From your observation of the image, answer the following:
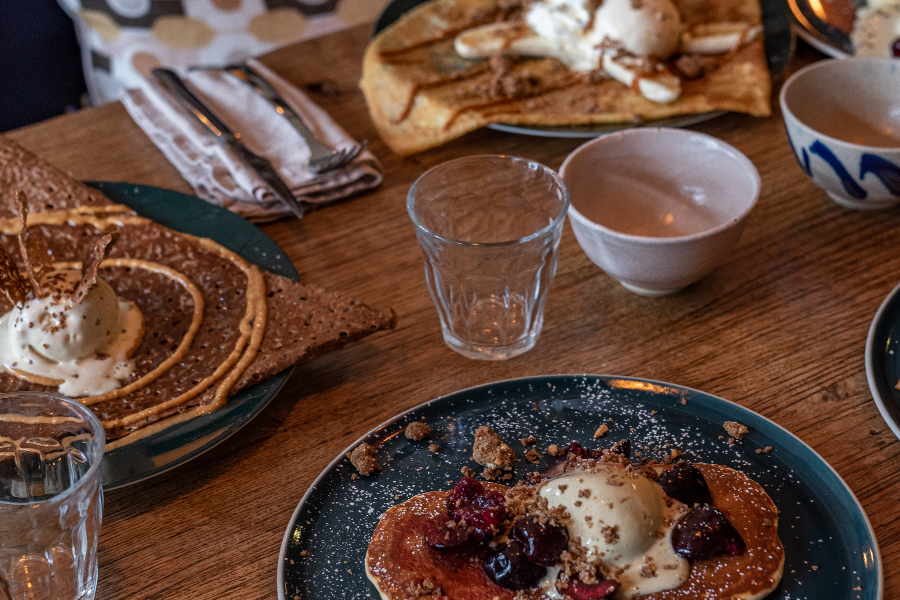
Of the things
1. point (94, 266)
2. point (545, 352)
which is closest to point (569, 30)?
point (545, 352)

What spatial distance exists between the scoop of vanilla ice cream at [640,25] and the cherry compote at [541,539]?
3.16 ft

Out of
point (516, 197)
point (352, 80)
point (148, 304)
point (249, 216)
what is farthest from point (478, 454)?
point (352, 80)

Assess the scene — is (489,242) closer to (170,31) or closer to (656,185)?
(656,185)

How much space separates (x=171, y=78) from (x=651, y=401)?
106 centimetres

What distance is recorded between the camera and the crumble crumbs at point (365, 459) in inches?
31.3

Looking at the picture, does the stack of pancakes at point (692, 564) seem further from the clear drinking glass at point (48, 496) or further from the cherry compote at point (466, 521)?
the clear drinking glass at point (48, 496)

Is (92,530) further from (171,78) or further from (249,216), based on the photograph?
(171,78)

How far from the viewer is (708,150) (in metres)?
1.09

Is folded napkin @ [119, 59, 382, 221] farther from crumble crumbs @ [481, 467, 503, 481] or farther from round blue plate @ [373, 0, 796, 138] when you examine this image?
crumble crumbs @ [481, 467, 503, 481]

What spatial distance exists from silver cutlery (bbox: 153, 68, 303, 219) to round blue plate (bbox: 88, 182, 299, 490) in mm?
92

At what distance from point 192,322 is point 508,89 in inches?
26.5

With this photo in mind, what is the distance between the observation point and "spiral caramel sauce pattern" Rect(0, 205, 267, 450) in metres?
0.86

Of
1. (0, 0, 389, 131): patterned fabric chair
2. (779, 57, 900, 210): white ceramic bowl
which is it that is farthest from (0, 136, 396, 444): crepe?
(0, 0, 389, 131): patterned fabric chair

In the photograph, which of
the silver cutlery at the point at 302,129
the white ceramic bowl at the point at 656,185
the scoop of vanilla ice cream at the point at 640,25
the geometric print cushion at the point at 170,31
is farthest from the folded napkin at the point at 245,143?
the geometric print cushion at the point at 170,31
